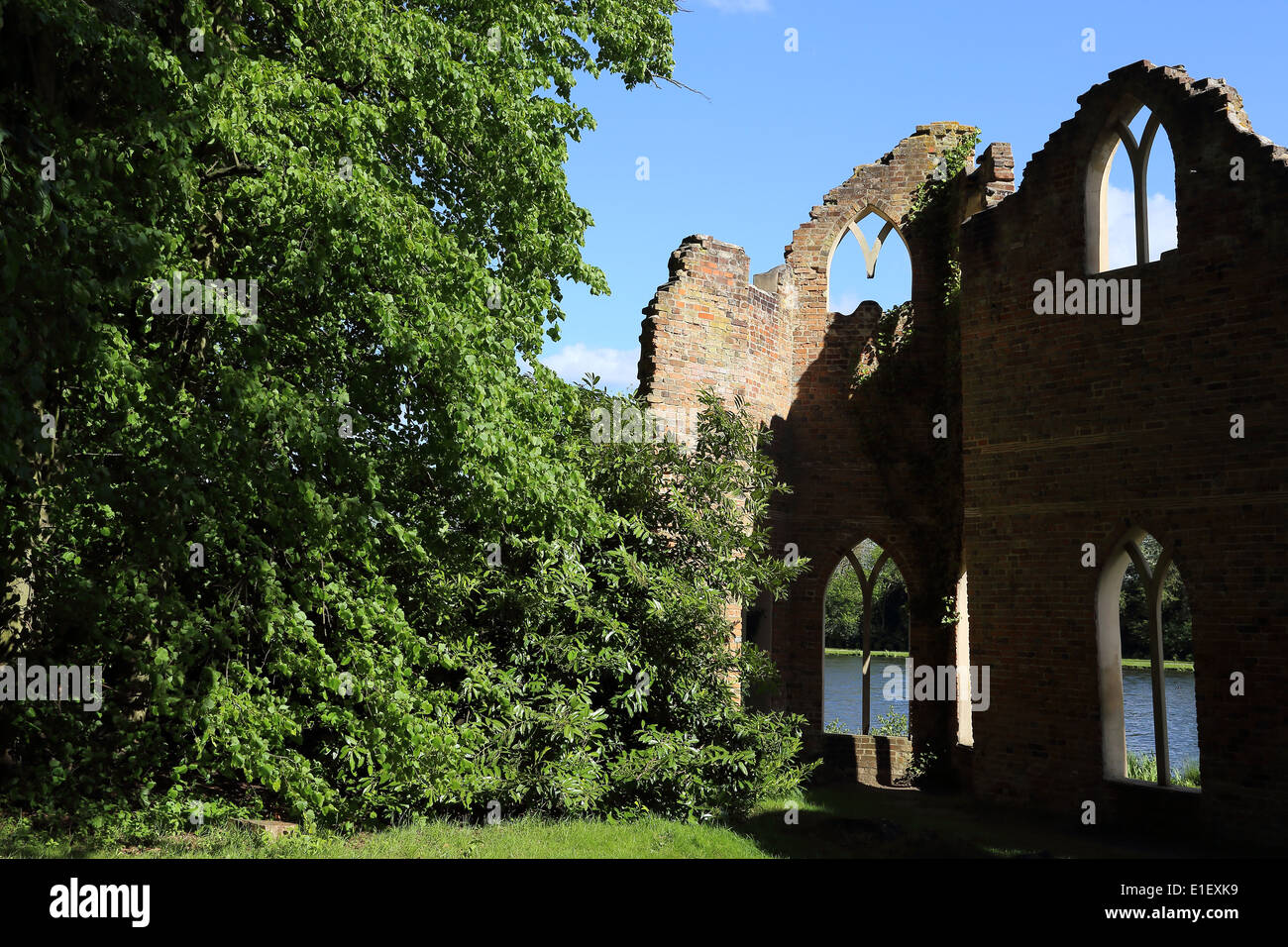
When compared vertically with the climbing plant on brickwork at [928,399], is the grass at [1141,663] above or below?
below

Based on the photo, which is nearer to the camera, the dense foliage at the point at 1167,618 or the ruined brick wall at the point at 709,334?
the ruined brick wall at the point at 709,334

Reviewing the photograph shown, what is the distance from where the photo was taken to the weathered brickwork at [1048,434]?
9.90m

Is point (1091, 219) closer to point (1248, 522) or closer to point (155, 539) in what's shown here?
point (1248, 522)

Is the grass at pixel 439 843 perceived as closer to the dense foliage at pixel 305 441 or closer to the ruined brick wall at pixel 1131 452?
the dense foliage at pixel 305 441

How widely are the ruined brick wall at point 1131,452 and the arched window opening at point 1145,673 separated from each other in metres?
0.21

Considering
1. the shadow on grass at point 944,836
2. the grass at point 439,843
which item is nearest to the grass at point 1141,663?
the shadow on grass at point 944,836

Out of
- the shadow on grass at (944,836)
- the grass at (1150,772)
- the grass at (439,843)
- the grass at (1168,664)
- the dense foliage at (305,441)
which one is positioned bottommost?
the grass at (1168,664)

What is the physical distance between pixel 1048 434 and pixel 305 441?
8470 millimetres

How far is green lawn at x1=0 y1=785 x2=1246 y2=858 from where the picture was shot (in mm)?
7086

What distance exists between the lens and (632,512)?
10781mm

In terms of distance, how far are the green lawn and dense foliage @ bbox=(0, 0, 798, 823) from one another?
365 mm

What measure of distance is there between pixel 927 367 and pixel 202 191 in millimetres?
10450

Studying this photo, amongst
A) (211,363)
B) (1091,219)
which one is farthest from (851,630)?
(211,363)

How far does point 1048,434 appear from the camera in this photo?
11602 millimetres
